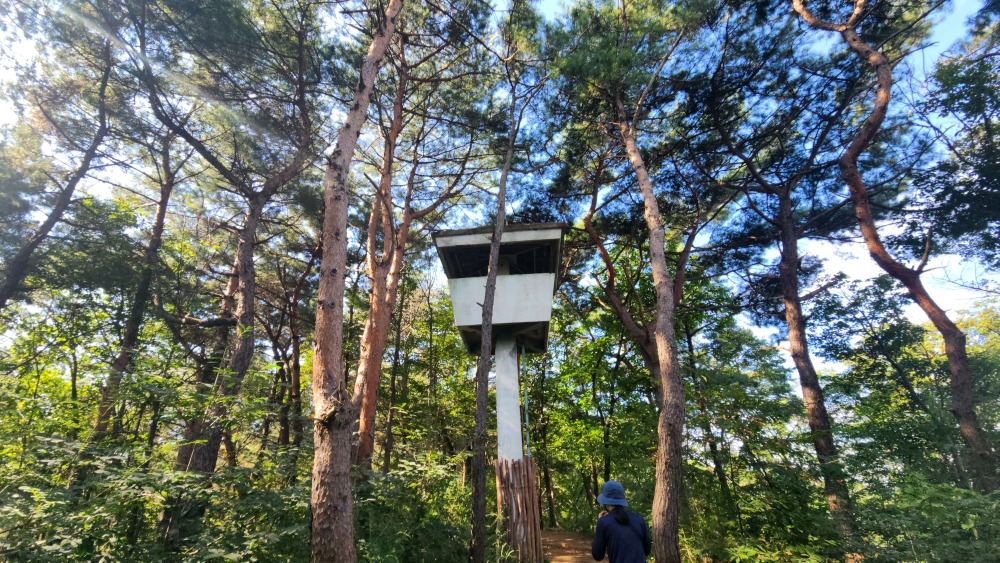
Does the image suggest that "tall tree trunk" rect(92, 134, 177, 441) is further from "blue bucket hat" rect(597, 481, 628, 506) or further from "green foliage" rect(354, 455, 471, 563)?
"blue bucket hat" rect(597, 481, 628, 506)

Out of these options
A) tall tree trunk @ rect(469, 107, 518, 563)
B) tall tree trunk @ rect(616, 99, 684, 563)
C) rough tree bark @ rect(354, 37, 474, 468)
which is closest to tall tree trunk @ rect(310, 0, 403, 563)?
tall tree trunk @ rect(469, 107, 518, 563)

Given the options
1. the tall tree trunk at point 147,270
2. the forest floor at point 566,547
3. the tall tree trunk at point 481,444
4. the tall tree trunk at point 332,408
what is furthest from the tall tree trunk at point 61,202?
the forest floor at point 566,547

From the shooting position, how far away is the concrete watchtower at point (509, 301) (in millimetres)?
7156

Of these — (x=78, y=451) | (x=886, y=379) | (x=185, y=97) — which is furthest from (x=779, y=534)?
(x=185, y=97)

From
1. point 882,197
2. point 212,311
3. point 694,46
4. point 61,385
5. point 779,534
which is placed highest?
point 694,46

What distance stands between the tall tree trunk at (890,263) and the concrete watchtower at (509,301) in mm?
5348

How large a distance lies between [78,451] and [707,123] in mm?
11060

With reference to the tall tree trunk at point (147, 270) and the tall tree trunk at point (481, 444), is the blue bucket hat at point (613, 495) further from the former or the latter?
the tall tree trunk at point (147, 270)

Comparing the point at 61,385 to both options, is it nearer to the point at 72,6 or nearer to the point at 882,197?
the point at 72,6

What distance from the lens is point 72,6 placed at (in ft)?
22.6

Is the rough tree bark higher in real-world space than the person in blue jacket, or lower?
higher

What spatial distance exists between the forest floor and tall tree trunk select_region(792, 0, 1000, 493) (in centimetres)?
673

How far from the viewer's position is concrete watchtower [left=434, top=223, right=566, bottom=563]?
716 centimetres

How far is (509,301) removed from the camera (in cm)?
795
